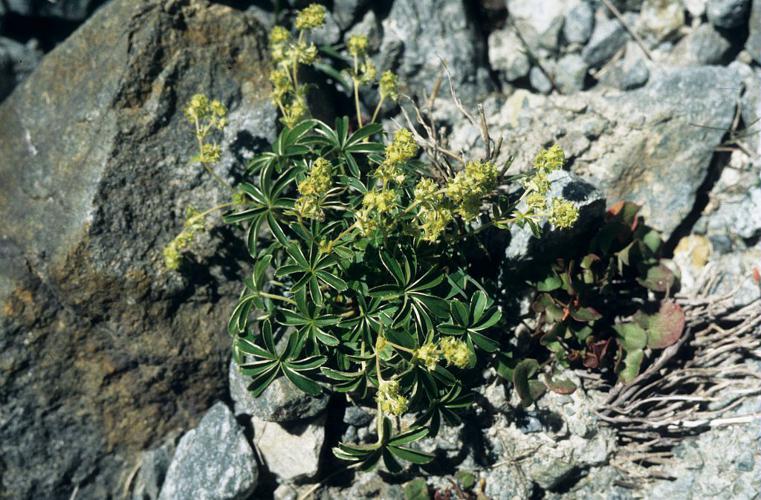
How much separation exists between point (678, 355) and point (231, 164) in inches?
133

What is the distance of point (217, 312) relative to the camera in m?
5.12

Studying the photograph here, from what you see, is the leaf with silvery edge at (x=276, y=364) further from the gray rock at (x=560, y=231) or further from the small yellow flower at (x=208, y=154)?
the gray rock at (x=560, y=231)

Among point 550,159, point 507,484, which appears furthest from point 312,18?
point 507,484

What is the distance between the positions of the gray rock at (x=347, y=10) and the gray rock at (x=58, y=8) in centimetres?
196

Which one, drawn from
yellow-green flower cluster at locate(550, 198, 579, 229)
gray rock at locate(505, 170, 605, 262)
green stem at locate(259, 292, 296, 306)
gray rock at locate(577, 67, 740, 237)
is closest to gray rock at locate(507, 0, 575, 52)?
gray rock at locate(577, 67, 740, 237)

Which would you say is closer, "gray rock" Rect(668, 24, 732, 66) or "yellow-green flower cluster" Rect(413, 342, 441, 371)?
"yellow-green flower cluster" Rect(413, 342, 441, 371)

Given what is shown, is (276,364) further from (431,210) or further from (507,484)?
(507,484)

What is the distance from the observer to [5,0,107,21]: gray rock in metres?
5.86

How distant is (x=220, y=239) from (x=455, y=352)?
2081mm

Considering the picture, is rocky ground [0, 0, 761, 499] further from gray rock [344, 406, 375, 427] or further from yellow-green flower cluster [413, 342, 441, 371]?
yellow-green flower cluster [413, 342, 441, 371]

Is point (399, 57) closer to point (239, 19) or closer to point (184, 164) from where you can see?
point (239, 19)

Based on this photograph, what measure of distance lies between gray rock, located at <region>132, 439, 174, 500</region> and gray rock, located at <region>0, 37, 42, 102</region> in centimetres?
311

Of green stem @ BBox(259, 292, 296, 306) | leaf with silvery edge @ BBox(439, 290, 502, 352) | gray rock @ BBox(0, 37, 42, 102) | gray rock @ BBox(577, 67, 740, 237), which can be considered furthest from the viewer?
gray rock @ BBox(0, 37, 42, 102)

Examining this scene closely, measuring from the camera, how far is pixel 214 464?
16.1 feet
